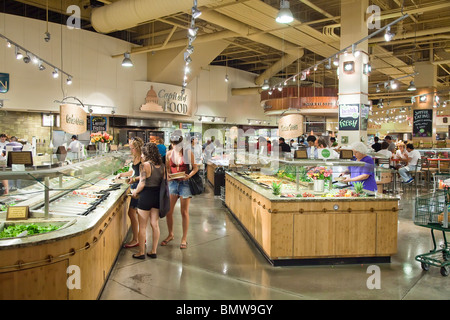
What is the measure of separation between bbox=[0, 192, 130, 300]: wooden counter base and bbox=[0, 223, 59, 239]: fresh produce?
1.23ft

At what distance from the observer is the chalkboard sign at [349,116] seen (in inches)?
404

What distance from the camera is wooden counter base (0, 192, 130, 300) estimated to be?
278 cm

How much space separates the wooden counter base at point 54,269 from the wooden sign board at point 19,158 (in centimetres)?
93

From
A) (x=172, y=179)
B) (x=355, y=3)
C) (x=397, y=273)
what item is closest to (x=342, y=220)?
(x=397, y=273)

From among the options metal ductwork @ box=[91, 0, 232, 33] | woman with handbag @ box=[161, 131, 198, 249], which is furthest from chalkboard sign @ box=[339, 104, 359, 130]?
woman with handbag @ box=[161, 131, 198, 249]

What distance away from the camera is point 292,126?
27.6 feet

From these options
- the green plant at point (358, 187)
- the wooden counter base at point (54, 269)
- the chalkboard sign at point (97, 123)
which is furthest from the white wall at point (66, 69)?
the green plant at point (358, 187)

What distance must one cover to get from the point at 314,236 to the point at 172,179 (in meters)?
2.35

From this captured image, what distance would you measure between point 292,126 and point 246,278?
15.0 ft

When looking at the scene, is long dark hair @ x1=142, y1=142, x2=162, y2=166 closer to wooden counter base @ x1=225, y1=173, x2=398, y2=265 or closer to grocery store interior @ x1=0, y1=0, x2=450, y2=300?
grocery store interior @ x1=0, y1=0, x2=450, y2=300

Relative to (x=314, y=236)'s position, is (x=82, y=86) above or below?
above

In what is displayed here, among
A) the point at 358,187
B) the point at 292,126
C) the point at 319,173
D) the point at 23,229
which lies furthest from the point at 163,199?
the point at 292,126
